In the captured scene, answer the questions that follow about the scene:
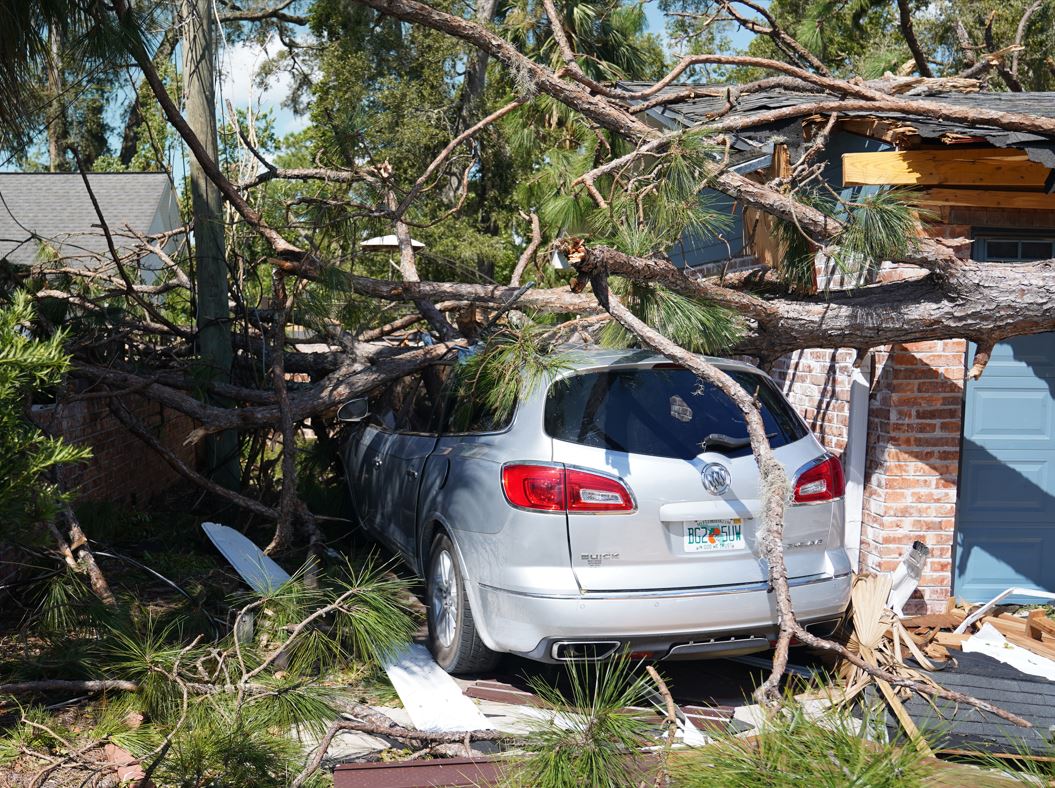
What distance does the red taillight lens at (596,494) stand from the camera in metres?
4.62

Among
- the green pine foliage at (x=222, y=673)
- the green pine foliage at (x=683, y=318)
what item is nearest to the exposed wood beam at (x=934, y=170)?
the green pine foliage at (x=683, y=318)

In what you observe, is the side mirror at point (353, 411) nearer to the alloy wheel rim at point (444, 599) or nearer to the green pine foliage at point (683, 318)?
the alloy wheel rim at point (444, 599)

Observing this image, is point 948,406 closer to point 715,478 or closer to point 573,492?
point 715,478

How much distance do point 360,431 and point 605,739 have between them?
204 inches

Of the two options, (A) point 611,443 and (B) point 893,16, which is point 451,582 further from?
(B) point 893,16

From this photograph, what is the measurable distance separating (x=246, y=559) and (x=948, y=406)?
4526mm

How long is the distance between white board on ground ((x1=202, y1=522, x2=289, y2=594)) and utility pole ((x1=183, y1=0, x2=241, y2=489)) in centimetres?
171

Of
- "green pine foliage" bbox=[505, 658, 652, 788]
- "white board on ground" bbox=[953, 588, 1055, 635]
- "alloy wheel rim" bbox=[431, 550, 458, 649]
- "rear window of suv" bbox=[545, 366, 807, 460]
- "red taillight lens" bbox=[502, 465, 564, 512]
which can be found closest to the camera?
"green pine foliage" bbox=[505, 658, 652, 788]

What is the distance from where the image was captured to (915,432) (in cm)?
643

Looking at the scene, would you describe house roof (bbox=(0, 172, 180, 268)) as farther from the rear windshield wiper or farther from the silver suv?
the rear windshield wiper

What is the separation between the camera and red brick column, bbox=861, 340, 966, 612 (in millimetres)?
6426

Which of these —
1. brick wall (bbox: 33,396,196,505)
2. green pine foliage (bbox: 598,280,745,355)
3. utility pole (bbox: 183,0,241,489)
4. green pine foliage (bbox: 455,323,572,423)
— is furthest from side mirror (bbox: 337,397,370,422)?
green pine foliage (bbox: 598,280,745,355)

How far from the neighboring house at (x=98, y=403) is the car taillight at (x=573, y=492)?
2029 millimetres

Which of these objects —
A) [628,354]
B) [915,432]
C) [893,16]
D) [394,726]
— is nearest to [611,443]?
[628,354]
